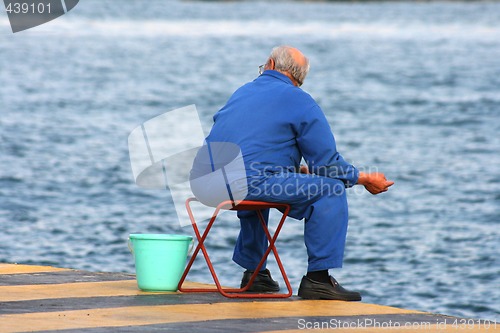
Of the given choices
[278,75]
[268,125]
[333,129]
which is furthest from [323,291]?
[333,129]

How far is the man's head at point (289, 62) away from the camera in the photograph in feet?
19.6

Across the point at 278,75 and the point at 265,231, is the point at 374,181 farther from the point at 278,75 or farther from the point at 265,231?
the point at 278,75

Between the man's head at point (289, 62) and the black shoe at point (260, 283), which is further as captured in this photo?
the black shoe at point (260, 283)

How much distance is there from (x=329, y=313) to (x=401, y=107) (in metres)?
23.7

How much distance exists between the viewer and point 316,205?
18.8ft

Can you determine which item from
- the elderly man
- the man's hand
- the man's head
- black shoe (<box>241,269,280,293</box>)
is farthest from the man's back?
black shoe (<box>241,269,280,293</box>)

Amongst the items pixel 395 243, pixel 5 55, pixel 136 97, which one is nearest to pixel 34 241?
pixel 395 243

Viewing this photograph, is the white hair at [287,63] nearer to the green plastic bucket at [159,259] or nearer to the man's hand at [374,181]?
the man's hand at [374,181]

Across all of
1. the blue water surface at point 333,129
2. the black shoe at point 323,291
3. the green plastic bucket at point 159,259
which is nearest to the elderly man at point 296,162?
the black shoe at point 323,291

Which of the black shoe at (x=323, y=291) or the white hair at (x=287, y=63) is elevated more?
the white hair at (x=287, y=63)

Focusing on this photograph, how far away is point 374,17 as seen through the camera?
75562 mm

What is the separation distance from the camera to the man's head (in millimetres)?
5977

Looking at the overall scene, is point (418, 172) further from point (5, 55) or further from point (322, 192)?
point (5, 55)

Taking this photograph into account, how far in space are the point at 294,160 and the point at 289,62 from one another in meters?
0.53
